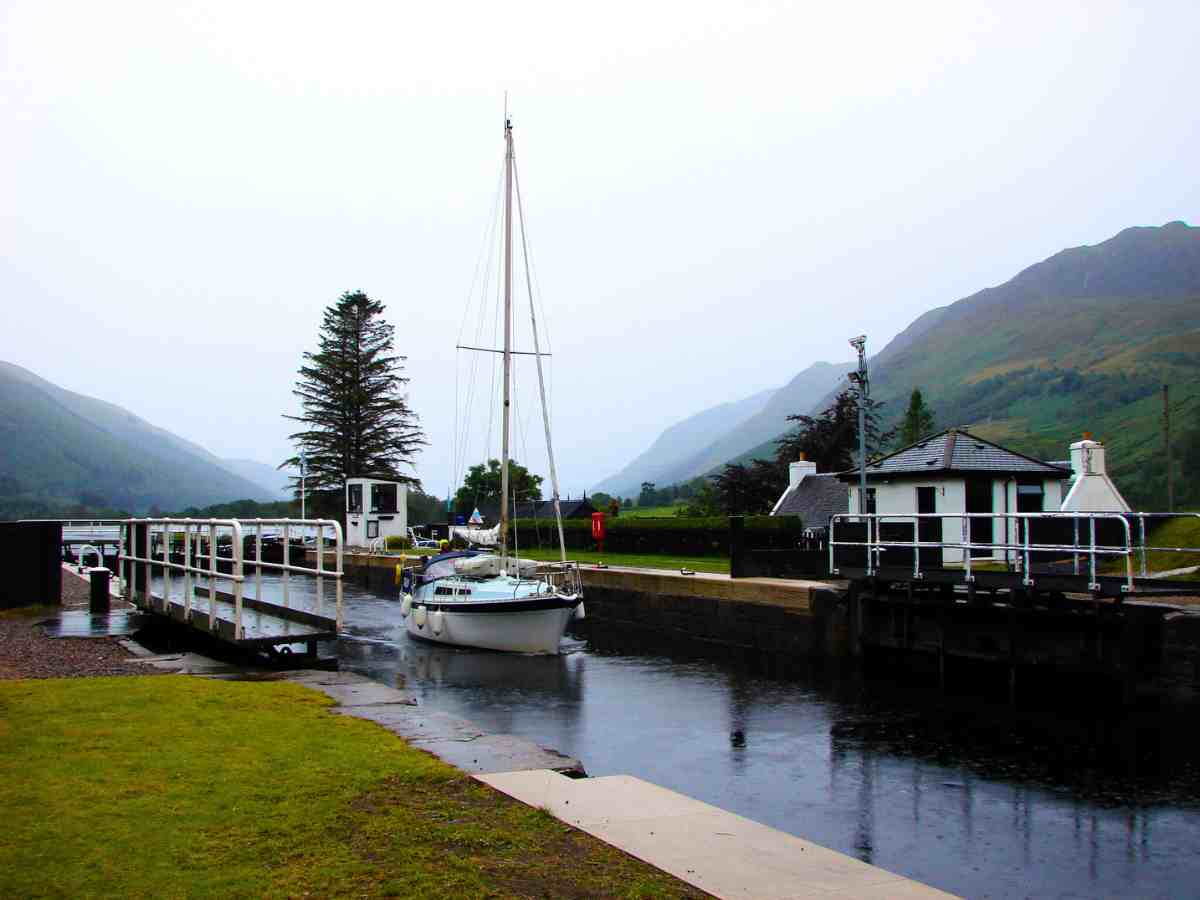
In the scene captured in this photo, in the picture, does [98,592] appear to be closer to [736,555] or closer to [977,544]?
[736,555]

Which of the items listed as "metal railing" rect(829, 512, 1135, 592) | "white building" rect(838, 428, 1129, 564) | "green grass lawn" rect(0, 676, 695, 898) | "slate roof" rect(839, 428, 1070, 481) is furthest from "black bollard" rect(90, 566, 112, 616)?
"slate roof" rect(839, 428, 1070, 481)

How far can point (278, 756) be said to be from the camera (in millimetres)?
9492

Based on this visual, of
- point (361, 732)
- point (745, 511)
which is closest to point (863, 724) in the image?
point (361, 732)

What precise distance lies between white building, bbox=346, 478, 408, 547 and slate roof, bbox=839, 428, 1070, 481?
39021 millimetres

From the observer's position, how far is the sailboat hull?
2614 centimetres

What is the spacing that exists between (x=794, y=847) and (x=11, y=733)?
717 centimetres

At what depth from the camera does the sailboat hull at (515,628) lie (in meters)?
26.1

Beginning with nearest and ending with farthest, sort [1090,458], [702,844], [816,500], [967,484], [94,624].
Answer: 1. [702,844]
2. [94,624]
3. [1090,458]
4. [967,484]
5. [816,500]

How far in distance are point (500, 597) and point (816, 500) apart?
21.9 m

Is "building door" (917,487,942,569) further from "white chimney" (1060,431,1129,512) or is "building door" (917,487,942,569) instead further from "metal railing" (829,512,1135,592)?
"white chimney" (1060,431,1129,512)

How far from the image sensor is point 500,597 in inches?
1059

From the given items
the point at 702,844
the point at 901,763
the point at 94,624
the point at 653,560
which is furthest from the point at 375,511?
the point at 702,844

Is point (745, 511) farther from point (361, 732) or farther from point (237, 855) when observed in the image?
point (237, 855)

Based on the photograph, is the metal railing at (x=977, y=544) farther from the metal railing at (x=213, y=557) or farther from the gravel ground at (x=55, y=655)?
the gravel ground at (x=55, y=655)
